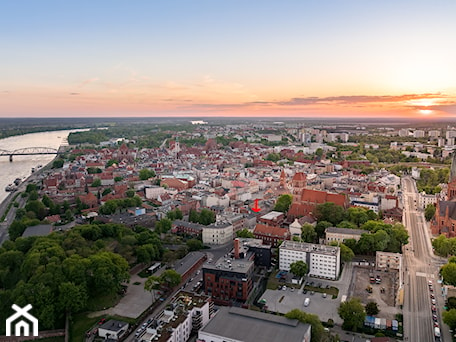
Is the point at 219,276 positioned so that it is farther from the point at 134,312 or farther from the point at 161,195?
the point at 161,195

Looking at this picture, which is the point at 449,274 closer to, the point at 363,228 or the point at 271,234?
the point at 363,228

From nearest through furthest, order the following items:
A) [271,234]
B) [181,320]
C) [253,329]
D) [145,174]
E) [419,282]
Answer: [253,329] < [181,320] < [419,282] < [271,234] < [145,174]

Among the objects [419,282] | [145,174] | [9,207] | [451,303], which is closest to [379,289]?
[419,282]

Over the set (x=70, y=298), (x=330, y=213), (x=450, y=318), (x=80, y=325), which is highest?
(x=70, y=298)

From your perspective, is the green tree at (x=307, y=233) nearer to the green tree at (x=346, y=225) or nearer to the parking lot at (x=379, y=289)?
the green tree at (x=346, y=225)

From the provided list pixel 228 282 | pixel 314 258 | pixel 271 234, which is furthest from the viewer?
pixel 271 234

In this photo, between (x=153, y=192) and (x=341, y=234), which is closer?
(x=341, y=234)

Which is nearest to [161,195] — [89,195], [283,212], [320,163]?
[89,195]
